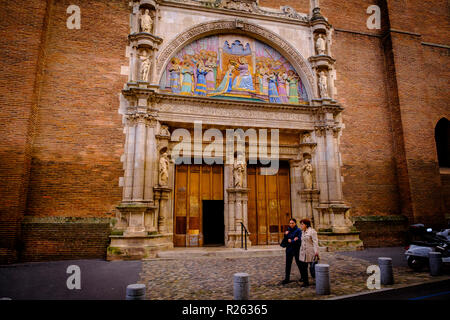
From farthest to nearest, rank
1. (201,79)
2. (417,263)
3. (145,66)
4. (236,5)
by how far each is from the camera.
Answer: (236,5) → (201,79) → (145,66) → (417,263)

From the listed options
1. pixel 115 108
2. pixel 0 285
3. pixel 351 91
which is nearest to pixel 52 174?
pixel 115 108

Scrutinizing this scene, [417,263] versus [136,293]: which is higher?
[136,293]

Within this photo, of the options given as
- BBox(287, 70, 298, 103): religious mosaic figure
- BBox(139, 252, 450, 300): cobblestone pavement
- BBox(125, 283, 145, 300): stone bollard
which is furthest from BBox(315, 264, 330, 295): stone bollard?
BBox(287, 70, 298, 103): religious mosaic figure

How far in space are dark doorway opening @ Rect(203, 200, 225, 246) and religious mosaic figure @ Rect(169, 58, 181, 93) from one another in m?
4.87

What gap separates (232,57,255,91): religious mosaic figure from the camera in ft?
38.4

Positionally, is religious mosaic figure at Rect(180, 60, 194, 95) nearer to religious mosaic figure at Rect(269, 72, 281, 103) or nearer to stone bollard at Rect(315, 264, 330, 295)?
religious mosaic figure at Rect(269, 72, 281, 103)

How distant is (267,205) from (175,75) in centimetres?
664

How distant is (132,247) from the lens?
8.99m

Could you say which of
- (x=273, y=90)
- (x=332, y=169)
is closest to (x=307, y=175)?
(x=332, y=169)

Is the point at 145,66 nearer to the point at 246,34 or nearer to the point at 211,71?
the point at 211,71

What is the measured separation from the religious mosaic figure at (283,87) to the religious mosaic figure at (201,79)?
3.34 meters

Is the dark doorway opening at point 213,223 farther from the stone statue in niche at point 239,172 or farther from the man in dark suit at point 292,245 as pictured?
the man in dark suit at point 292,245

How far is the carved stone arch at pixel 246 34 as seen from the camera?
1121cm

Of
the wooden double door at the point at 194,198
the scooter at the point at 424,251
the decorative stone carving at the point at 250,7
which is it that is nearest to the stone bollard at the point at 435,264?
the scooter at the point at 424,251
